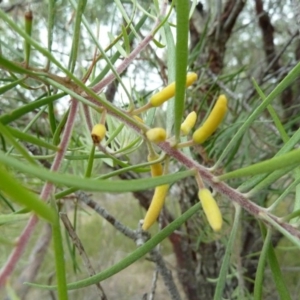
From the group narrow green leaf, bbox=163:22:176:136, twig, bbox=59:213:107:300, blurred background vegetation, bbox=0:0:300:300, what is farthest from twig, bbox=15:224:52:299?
narrow green leaf, bbox=163:22:176:136

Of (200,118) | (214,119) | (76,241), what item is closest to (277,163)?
(214,119)

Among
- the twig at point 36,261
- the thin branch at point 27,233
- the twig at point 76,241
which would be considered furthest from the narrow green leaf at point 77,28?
the twig at point 36,261

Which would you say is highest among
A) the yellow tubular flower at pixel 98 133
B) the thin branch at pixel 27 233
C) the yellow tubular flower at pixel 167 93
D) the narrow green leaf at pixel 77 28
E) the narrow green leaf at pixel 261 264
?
the narrow green leaf at pixel 77 28

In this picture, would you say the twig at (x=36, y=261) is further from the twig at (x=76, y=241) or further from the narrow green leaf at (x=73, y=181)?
the narrow green leaf at (x=73, y=181)

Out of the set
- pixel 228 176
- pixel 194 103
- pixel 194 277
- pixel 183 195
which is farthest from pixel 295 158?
pixel 194 277

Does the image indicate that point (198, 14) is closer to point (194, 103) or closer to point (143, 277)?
point (194, 103)

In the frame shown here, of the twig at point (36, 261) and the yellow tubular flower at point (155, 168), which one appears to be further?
the twig at point (36, 261)

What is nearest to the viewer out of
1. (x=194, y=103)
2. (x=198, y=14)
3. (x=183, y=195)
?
(x=194, y=103)
